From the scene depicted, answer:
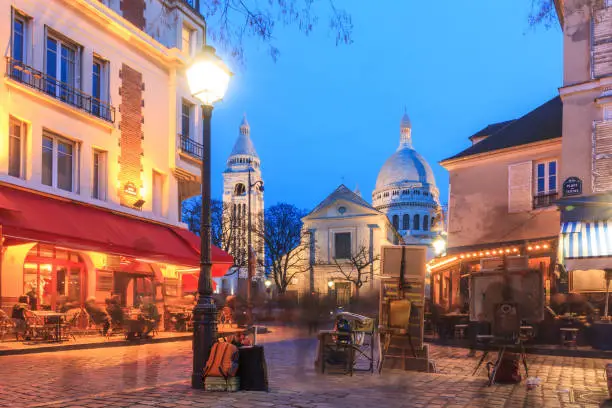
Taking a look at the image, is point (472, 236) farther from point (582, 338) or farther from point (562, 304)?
point (582, 338)

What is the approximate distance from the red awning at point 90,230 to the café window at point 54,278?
1.32m

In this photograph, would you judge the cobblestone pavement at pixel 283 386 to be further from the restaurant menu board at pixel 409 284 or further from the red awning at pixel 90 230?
the red awning at pixel 90 230

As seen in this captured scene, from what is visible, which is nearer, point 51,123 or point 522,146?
point 51,123

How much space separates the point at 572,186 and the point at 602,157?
112cm

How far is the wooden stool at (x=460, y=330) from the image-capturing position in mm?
18641

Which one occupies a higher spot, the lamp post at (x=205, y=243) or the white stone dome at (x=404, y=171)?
the white stone dome at (x=404, y=171)

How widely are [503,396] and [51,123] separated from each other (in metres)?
14.7

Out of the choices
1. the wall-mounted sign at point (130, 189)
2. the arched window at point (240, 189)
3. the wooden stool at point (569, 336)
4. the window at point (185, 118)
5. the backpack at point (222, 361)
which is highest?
the arched window at point (240, 189)

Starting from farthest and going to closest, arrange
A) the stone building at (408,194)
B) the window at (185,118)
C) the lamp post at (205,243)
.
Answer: the stone building at (408,194)
the window at (185,118)
the lamp post at (205,243)

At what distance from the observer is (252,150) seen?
10331 cm

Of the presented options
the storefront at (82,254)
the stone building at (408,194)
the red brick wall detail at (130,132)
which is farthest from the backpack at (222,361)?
the stone building at (408,194)

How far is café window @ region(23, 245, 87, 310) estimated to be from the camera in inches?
685

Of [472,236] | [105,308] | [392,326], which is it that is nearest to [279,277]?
[472,236]

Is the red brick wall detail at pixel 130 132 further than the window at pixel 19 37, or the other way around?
the red brick wall detail at pixel 130 132
